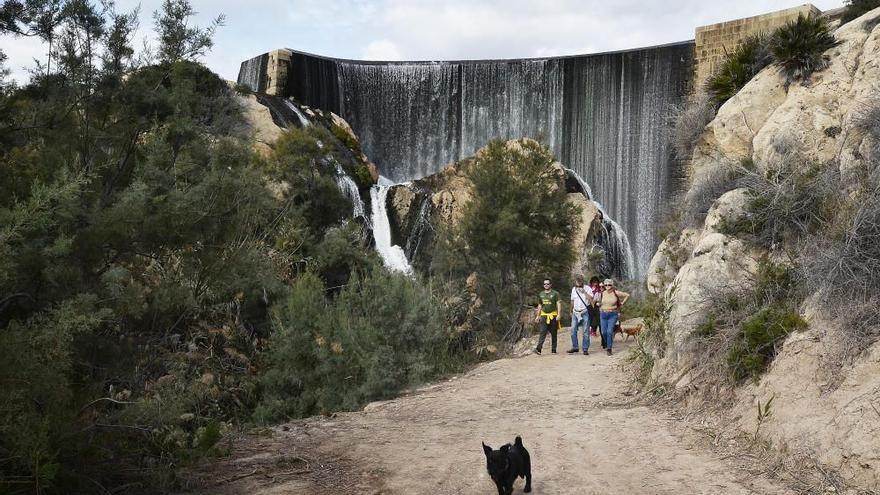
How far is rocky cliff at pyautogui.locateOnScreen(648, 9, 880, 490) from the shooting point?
5.41 m

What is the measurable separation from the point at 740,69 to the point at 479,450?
399 inches

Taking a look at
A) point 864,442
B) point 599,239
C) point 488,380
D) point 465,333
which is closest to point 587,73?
point 599,239

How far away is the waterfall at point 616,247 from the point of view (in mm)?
27078

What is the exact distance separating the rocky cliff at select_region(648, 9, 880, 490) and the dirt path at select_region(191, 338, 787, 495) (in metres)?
0.61

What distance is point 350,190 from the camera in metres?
24.8

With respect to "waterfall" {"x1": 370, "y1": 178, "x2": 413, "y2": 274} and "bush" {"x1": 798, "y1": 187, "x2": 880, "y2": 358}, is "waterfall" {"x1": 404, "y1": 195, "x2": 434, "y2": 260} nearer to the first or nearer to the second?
"waterfall" {"x1": 370, "y1": 178, "x2": 413, "y2": 274}

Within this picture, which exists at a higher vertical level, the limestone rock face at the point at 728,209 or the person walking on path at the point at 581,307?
the limestone rock face at the point at 728,209

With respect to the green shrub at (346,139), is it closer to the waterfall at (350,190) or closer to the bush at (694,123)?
the waterfall at (350,190)

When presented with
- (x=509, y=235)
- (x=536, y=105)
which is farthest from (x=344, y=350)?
(x=536, y=105)

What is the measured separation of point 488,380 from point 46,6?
25.2ft

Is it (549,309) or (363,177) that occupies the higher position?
(363,177)

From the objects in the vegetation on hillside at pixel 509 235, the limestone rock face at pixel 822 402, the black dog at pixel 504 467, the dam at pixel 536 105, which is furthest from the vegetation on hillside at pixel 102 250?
→ the dam at pixel 536 105

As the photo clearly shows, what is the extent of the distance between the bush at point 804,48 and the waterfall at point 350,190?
48.9 ft

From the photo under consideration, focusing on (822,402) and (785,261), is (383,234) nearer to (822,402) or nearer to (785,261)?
(785,261)
